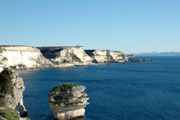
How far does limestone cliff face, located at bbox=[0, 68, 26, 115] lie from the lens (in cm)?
3662

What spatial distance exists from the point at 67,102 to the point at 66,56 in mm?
126328

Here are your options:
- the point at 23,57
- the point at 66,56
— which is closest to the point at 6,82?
the point at 23,57

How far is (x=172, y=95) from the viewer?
57.6 m

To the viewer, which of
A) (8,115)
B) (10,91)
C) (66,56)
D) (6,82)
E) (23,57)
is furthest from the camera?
(66,56)

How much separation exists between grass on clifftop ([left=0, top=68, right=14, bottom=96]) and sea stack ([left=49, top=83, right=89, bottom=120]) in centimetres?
643

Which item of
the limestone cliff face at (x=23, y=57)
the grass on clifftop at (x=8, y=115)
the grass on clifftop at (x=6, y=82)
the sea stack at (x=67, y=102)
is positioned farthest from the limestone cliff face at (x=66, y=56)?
the grass on clifftop at (x=8, y=115)

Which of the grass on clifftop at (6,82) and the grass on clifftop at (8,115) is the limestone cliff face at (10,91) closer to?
the grass on clifftop at (6,82)

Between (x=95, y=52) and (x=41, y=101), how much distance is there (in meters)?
139

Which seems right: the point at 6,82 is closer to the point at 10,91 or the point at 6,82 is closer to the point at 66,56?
the point at 10,91

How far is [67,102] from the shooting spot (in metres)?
37.2

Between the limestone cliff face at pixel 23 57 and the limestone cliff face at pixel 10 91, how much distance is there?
79.6m

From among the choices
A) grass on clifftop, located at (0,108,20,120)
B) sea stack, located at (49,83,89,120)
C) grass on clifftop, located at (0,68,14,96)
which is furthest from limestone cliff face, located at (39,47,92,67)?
grass on clifftop, located at (0,108,20,120)

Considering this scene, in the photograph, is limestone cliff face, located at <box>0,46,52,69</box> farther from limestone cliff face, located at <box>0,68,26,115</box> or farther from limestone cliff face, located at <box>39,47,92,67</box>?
Answer: limestone cliff face, located at <box>0,68,26,115</box>

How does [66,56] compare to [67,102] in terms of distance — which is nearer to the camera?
[67,102]
